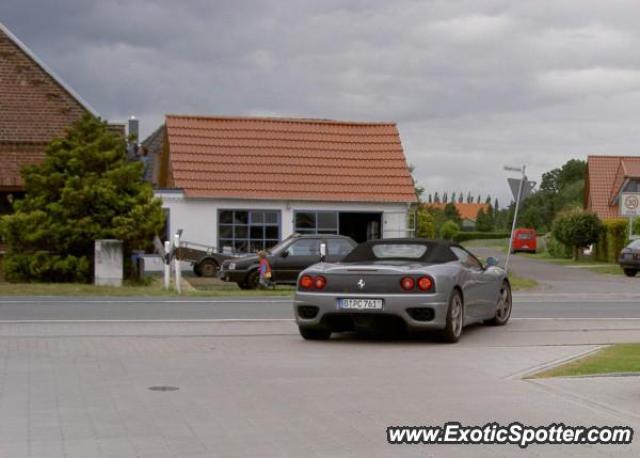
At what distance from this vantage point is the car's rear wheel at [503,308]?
16.1 metres

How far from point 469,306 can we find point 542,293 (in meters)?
12.8

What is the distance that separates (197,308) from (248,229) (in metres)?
18.8

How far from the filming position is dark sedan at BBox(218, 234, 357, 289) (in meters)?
27.5

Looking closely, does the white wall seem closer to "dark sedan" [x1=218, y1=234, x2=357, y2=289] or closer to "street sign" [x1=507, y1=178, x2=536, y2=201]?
"dark sedan" [x1=218, y1=234, x2=357, y2=289]

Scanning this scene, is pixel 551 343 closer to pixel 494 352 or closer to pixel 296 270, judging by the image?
pixel 494 352

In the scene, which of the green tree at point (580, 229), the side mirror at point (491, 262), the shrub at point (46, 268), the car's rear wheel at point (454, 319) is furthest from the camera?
the green tree at point (580, 229)

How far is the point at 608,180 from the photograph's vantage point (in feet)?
245

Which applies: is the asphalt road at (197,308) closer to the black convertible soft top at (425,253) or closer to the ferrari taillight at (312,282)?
the black convertible soft top at (425,253)

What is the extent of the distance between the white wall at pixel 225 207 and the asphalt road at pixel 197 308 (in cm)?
1490

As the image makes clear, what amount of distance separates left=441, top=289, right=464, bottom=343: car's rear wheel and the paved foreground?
189 millimetres

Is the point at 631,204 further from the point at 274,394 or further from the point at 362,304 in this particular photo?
the point at 274,394

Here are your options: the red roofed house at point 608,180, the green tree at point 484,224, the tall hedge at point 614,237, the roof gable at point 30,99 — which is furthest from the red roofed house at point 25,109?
the green tree at point 484,224

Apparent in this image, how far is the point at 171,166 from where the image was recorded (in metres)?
39.3

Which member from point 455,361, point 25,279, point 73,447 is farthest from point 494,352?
point 25,279
